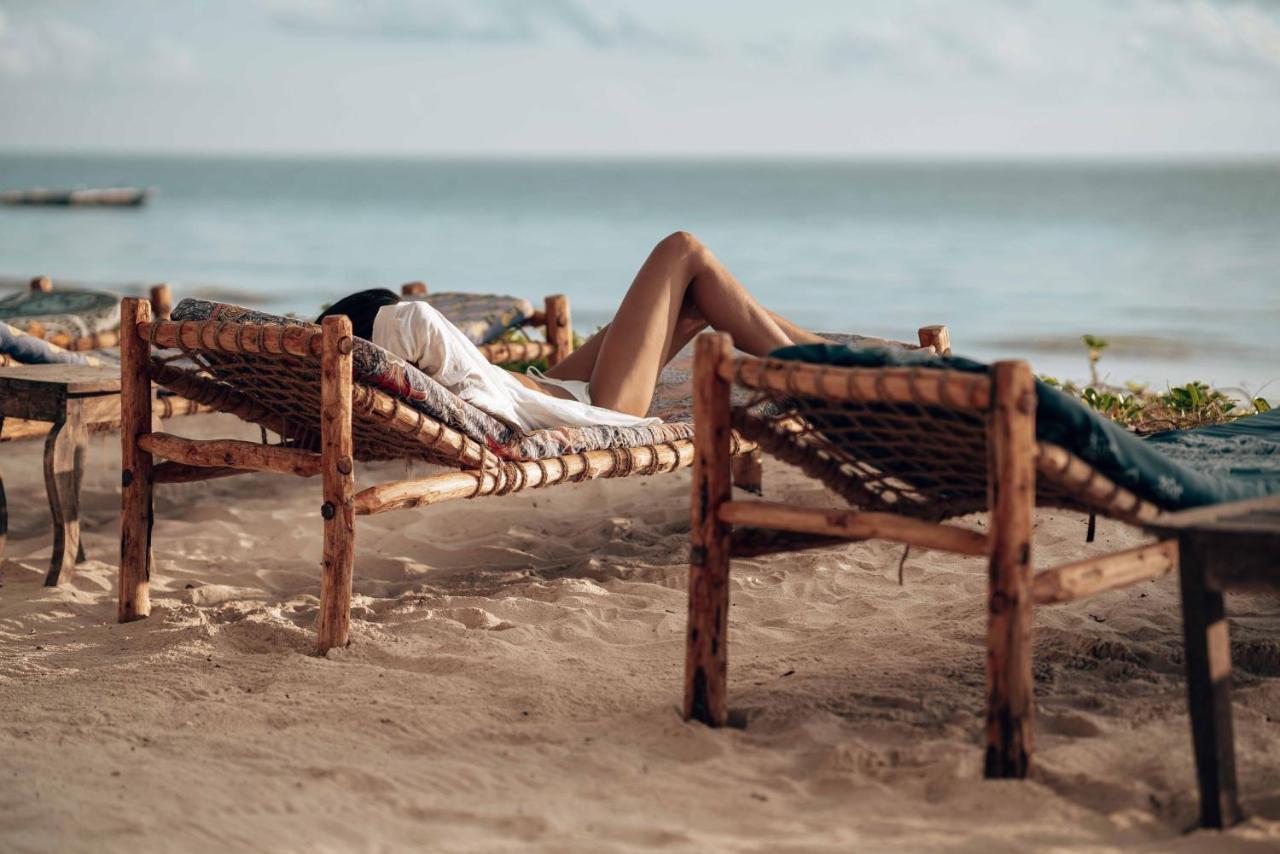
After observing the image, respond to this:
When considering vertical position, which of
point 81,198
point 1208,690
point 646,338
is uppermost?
point 81,198

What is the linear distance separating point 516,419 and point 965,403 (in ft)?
5.77

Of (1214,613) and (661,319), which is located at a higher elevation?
(661,319)

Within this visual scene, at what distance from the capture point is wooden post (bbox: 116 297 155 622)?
363 centimetres

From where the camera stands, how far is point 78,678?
10.2 ft

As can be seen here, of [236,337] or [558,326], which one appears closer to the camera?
[236,337]

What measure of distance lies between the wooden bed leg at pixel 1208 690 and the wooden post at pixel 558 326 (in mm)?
4195

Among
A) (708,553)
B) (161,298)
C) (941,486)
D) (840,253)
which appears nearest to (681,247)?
(941,486)

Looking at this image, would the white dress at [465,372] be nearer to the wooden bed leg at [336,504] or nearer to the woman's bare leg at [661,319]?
the woman's bare leg at [661,319]

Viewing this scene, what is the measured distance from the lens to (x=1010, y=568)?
88.2 inches

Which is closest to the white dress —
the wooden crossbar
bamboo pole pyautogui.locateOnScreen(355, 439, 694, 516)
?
bamboo pole pyautogui.locateOnScreen(355, 439, 694, 516)

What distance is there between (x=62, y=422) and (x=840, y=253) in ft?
81.6

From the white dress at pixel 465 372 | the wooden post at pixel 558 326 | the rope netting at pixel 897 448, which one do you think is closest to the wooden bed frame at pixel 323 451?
the white dress at pixel 465 372

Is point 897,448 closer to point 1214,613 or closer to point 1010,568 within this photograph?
point 1010,568

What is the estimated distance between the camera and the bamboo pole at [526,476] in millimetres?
3365
